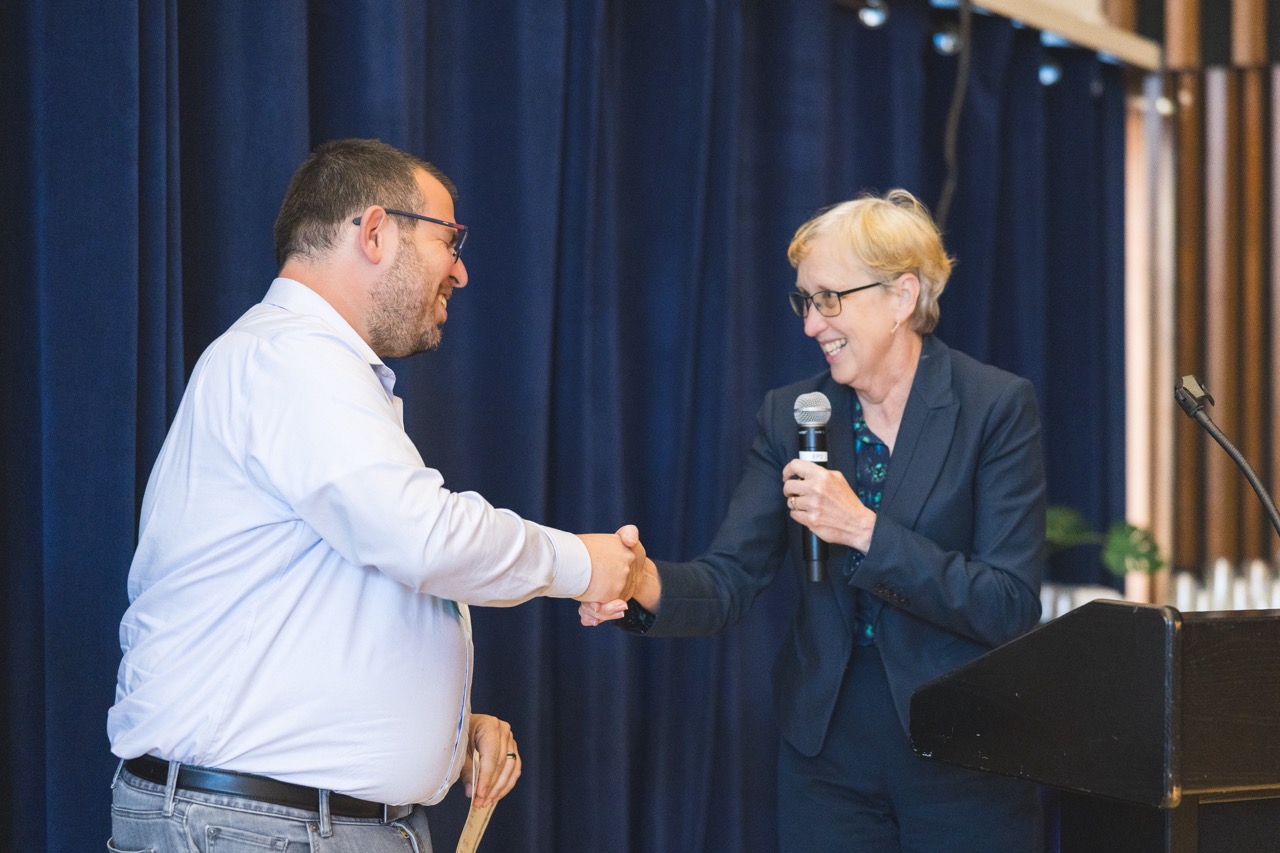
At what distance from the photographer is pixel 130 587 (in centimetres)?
179

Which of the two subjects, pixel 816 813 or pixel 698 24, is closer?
pixel 816 813

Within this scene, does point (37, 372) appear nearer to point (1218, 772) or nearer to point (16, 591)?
point (16, 591)

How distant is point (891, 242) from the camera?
2.32 meters

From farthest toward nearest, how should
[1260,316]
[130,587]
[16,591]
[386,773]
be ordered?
1. [1260,316]
2. [16,591]
3. [130,587]
4. [386,773]

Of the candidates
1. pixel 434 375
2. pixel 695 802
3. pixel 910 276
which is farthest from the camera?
pixel 695 802

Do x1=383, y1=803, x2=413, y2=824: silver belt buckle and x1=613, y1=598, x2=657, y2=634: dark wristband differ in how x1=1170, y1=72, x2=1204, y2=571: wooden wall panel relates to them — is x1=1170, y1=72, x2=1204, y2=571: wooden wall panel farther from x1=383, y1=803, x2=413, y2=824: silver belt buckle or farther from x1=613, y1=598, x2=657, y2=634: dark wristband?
x1=383, y1=803, x2=413, y2=824: silver belt buckle

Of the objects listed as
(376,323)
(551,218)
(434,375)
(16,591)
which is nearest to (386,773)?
(376,323)

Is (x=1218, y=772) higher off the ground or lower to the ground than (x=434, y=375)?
lower

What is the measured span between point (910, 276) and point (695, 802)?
5.34 feet

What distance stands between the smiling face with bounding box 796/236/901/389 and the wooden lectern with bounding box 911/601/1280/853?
2.55 feet

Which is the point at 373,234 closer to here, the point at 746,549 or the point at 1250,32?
the point at 746,549

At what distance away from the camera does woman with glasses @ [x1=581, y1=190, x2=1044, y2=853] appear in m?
2.13

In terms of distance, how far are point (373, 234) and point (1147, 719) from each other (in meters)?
1.25

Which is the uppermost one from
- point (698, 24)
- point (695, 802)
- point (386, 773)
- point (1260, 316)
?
point (698, 24)
